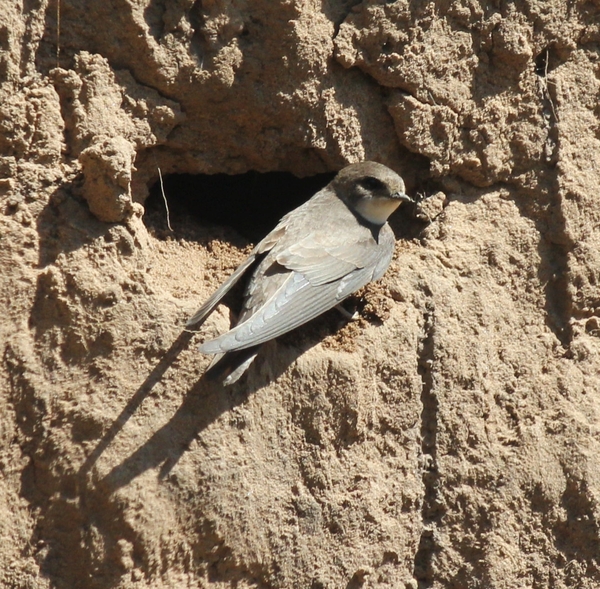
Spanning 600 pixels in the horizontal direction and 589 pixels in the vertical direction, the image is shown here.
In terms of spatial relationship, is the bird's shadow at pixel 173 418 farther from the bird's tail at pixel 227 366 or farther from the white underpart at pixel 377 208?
the white underpart at pixel 377 208

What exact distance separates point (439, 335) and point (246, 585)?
93cm

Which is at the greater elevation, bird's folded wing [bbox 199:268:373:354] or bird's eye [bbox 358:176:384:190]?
bird's eye [bbox 358:176:384:190]

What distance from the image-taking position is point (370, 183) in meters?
3.07

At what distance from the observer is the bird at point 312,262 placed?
2537 millimetres

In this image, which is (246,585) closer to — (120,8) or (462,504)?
(462,504)

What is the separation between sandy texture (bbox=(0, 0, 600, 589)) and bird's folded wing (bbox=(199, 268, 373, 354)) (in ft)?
0.34

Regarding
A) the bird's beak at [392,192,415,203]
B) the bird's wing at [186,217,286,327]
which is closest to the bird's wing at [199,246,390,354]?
the bird's wing at [186,217,286,327]

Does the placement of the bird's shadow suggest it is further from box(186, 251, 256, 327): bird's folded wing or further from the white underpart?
the white underpart

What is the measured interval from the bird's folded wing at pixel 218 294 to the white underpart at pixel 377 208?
51 cm

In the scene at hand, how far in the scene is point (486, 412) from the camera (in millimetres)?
2869

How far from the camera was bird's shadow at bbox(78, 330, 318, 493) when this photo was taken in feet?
7.99

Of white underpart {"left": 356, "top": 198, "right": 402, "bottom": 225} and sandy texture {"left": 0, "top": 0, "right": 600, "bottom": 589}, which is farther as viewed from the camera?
white underpart {"left": 356, "top": 198, "right": 402, "bottom": 225}

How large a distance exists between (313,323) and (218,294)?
0.41m

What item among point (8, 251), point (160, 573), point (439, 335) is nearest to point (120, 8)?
point (8, 251)
